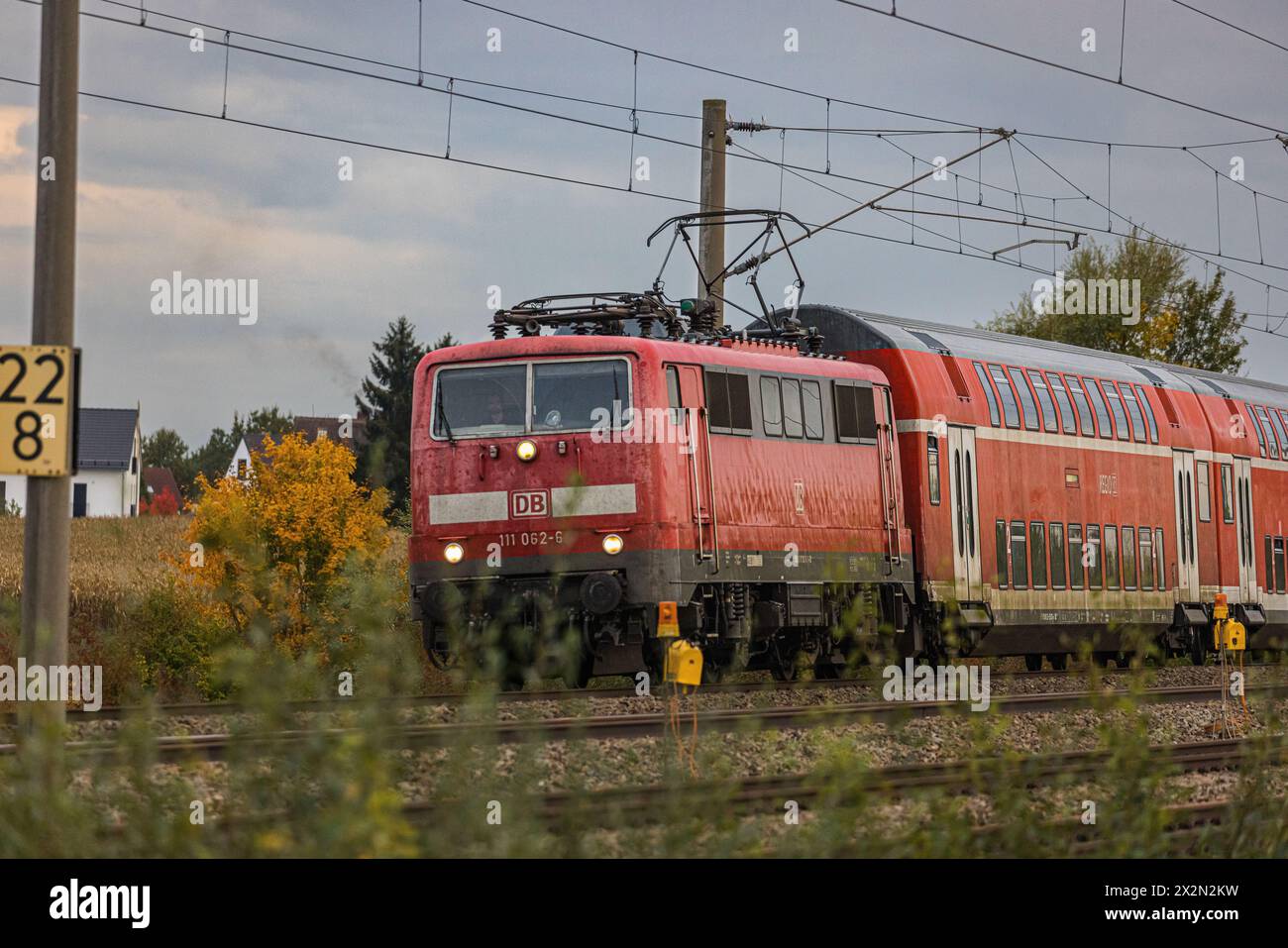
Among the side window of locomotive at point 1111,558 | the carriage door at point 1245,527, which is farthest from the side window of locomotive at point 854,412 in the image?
the carriage door at point 1245,527

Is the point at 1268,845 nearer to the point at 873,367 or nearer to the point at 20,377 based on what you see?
the point at 20,377

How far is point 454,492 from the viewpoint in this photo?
17094mm

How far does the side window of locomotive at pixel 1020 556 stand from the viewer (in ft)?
72.8

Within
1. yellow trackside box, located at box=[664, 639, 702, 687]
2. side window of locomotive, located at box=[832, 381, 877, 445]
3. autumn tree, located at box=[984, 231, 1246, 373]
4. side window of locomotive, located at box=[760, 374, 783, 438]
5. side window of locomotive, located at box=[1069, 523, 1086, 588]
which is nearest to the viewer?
yellow trackside box, located at box=[664, 639, 702, 687]

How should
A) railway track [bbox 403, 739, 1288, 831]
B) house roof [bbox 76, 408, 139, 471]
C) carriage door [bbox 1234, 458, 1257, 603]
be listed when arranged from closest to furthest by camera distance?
railway track [bbox 403, 739, 1288, 831] < carriage door [bbox 1234, 458, 1257, 603] < house roof [bbox 76, 408, 139, 471]

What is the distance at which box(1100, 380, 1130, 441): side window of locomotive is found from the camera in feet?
80.3

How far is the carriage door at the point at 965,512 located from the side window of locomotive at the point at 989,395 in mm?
529

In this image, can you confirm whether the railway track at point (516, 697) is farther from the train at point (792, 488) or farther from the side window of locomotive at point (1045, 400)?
the side window of locomotive at point (1045, 400)

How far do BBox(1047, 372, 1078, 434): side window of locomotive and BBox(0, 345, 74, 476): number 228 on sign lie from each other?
53.1 feet

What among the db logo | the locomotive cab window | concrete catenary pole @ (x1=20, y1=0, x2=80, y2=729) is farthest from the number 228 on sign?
the locomotive cab window

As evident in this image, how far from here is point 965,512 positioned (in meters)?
21.2

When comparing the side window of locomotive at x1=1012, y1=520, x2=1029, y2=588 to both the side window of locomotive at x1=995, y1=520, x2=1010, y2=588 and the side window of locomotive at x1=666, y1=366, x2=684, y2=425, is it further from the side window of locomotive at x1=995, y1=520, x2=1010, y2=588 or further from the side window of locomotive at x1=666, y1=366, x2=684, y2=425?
the side window of locomotive at x1=666, y1=366, x2=684, y2=425
